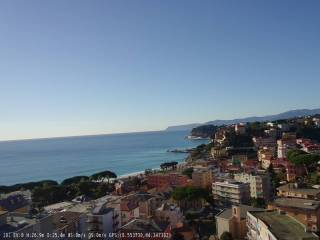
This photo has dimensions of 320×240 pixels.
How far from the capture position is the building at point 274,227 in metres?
14.1

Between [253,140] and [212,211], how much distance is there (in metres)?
48.7

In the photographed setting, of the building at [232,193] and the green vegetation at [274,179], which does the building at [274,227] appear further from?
the green vegetation at [274,179]

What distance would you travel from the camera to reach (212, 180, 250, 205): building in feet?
102

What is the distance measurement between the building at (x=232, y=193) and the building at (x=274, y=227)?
12763 millimetres

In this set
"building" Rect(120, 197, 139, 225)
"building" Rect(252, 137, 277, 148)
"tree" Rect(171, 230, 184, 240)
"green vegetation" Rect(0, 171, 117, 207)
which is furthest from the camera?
"building" Rect(252, 137, 277, 148)

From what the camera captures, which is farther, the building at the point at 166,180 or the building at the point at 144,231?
the building at the point at 166,180

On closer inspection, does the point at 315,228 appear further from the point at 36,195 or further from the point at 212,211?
the point at 36,195

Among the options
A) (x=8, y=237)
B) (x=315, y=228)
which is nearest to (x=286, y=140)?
(x=315, y=228)

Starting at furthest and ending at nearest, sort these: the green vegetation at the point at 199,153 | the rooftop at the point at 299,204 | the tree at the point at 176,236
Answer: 1. the green vegetation at the point at 199,153
2. the tree at the point at 176,236
3. the rooftop at the point at 299,204

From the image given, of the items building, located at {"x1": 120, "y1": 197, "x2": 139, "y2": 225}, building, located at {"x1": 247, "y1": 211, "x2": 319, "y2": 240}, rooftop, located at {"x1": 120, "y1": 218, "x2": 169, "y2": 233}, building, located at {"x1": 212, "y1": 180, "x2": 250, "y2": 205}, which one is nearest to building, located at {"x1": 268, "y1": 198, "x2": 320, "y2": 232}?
building, located at {"x1": 247, "y1": 211, "x2": 319, "y2": 240}

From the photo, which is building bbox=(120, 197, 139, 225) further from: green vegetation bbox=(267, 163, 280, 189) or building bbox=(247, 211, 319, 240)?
green vegetation bbox=(267, 163, 280, 189)

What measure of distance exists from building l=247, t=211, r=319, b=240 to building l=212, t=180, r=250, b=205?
1276 cm

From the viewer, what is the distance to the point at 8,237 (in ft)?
43.5

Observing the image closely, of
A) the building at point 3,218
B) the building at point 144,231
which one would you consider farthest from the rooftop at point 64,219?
the building at point 3,218
